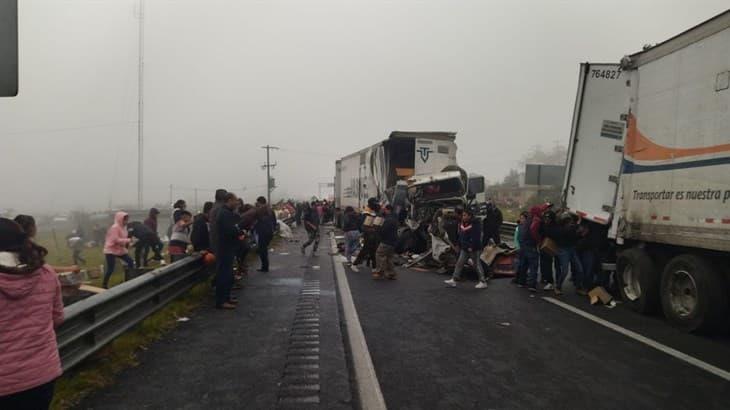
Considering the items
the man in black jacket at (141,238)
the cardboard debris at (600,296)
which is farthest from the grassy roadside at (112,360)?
the cardboard debris at (600,296)

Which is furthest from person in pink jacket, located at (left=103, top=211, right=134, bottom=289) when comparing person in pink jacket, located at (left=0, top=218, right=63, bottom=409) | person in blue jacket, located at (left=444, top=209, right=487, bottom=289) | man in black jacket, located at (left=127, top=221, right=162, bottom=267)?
person in pink jacket, located at (left=0, top=218, right=63, bottom=409)

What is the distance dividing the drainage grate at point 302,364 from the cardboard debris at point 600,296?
4.57m

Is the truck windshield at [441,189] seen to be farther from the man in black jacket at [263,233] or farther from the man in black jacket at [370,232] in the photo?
the man in black jacket at [263,233]

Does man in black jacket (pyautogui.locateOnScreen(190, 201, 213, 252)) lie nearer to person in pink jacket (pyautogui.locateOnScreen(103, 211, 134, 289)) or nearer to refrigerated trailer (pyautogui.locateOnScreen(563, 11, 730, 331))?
person in pink jacket (pyautogui.locateOnScreen(103, 211, 134, 289))

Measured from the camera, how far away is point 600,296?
7754mm

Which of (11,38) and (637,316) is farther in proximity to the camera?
(637,316)

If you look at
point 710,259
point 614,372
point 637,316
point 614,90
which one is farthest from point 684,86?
point 614,372

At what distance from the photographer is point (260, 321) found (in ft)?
20.0

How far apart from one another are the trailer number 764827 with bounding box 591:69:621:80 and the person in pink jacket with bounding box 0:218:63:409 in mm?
8254

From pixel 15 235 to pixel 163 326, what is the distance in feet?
11.5

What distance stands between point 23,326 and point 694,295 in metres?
6.88

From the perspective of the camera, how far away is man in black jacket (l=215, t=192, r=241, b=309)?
22.5 ft

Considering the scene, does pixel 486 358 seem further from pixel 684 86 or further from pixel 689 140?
pixel 684 86

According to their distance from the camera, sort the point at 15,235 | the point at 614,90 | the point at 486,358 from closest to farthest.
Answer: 1. the point at 15,235
2. the point at 486,358
3. the point at 614,90
